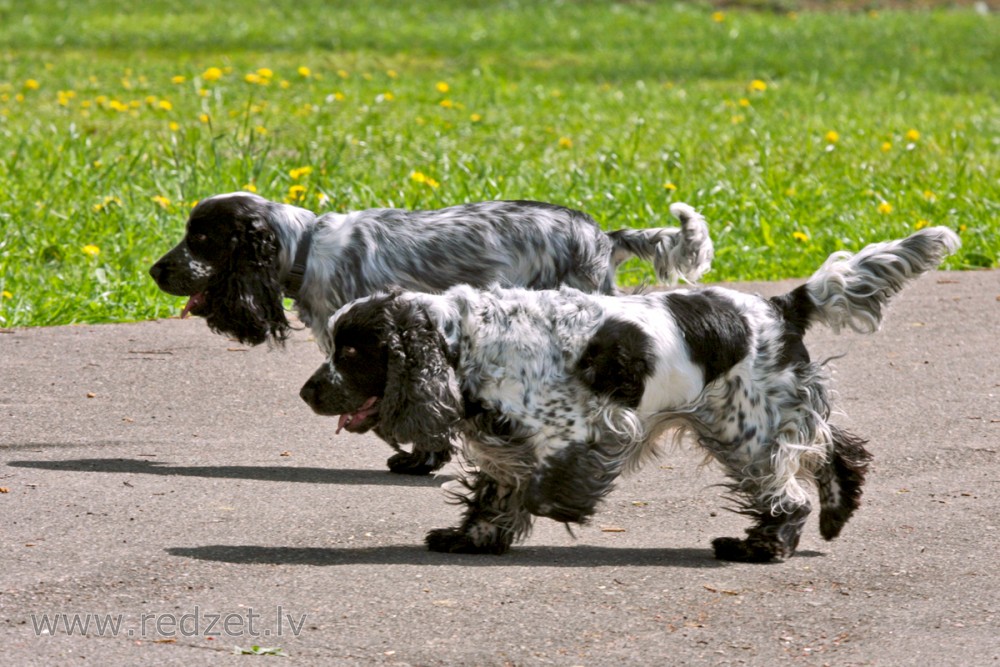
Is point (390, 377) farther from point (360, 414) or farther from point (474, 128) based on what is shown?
point (474, 128)

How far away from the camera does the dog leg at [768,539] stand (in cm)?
513

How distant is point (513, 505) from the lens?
5.12 metres

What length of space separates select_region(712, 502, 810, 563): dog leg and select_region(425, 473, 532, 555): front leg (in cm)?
68

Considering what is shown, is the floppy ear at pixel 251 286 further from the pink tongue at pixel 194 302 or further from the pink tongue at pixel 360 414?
the pink tongue at pixel 360 414

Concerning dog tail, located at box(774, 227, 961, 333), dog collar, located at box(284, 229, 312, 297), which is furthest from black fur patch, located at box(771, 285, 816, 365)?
dog collar, located at box(284, 229, 312, 297)

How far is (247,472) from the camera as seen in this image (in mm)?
6152

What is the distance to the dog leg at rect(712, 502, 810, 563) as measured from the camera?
5.13m

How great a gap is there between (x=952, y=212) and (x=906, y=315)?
243cm

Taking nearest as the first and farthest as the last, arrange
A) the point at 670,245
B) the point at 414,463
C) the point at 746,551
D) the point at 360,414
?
the point at 360,414, the point at 746,551, the point at 414,463, the point at 670,245

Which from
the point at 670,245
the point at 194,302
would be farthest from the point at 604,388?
the point at 194,302

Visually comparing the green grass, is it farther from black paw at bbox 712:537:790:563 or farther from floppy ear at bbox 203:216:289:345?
black paw at bbox 712:537:790:563

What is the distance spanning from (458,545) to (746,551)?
95 centimetres

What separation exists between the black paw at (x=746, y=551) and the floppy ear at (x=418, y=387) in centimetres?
101

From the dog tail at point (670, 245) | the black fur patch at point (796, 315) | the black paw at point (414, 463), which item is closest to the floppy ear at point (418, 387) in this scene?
the black fur patch at point (796, 315)
